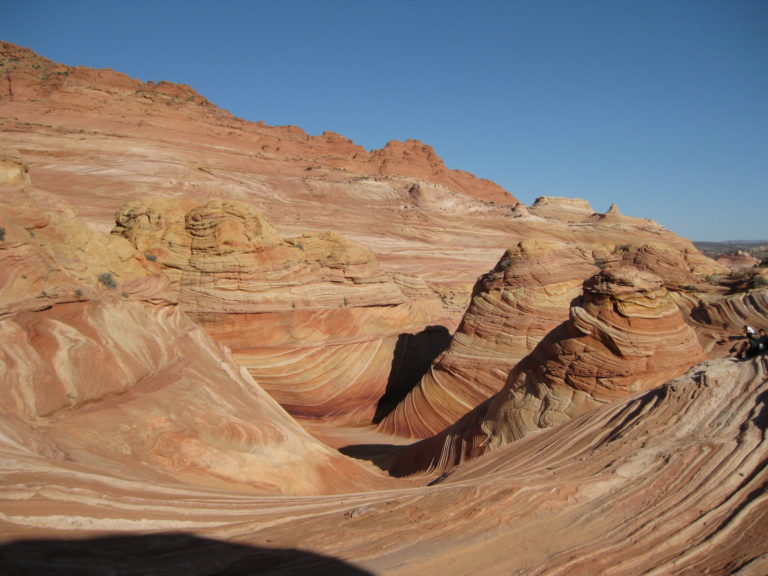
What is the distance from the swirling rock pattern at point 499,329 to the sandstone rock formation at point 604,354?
310cm

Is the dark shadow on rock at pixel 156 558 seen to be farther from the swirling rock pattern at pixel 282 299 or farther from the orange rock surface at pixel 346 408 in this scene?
the swirling rock pattern at pixel 282 299

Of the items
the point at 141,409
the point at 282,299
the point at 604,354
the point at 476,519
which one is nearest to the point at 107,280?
the point at 141,409

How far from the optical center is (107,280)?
23.8 ft

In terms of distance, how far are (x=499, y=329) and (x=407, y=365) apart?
13.4ft

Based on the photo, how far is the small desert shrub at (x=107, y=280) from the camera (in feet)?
→ 23.6

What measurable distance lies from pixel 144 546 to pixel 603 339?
5.81 m

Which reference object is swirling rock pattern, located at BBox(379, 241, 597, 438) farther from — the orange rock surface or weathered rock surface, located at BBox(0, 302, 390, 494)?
weathered rock surface, located at BBox(0, 302, 390, 494)

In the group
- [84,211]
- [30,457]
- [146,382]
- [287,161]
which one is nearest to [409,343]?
[146,382]

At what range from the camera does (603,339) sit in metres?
7.11

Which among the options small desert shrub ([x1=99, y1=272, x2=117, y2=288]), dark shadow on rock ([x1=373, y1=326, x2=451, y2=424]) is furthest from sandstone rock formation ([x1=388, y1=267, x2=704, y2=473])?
dark shadow on rock ([x1=373, y1=326, x2=451, y2=424])

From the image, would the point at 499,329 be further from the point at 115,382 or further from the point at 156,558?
the point at 156,558

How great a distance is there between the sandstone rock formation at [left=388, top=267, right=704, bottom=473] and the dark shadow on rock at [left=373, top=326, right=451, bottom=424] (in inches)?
253

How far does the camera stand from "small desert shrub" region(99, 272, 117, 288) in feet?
23.6

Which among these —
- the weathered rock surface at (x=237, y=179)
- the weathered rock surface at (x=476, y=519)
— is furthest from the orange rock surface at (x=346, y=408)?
the weathered rock surface at (x=237, y=179)
